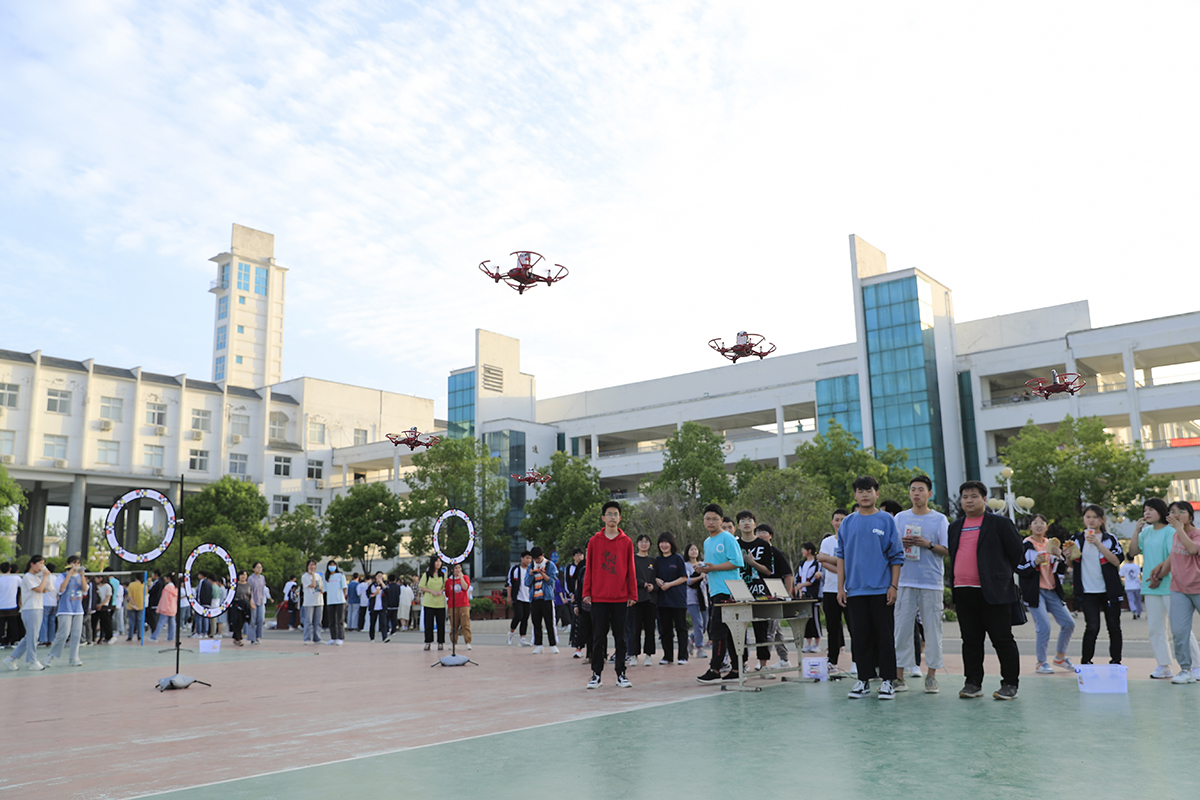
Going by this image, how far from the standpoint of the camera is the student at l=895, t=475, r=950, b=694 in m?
7.98

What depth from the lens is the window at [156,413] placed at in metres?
62.1

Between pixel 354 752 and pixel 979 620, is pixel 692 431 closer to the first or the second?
pixel 979 620

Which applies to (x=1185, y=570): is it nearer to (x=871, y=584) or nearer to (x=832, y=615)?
(x=871, y=584)

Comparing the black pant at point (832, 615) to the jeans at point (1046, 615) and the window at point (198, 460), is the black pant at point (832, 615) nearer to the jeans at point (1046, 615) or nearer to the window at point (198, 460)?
the jeans at point (1046, 615)

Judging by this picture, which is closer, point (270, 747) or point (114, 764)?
point (114, 764)

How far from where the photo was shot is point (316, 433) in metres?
71.8

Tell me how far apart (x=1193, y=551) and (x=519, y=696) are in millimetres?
6717

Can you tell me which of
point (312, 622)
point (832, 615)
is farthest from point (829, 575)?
point (312, 622)

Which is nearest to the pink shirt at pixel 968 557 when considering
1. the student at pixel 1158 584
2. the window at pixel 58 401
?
the student at pixel 1158 584

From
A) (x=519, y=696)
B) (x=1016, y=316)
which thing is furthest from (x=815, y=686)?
(x=1016, y=316)

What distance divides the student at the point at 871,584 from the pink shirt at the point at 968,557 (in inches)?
18.7

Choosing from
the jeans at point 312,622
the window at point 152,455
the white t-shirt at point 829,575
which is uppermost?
the window at point 152,455

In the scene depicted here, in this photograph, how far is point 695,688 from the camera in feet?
29.9

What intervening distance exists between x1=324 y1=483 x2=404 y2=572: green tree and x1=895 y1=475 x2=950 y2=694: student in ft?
145
